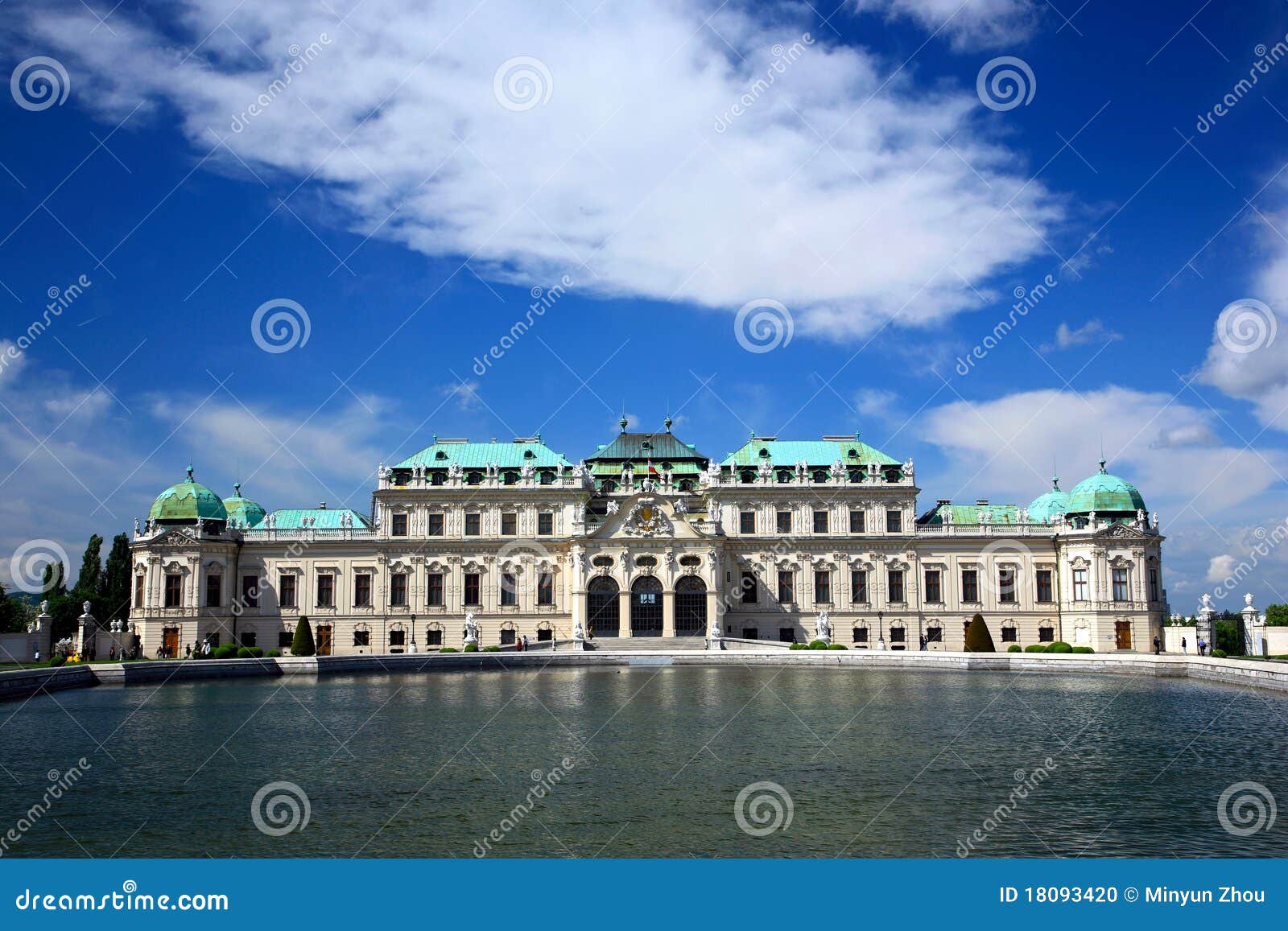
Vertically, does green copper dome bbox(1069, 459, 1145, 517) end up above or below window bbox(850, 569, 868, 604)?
above

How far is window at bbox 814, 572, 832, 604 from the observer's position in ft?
269

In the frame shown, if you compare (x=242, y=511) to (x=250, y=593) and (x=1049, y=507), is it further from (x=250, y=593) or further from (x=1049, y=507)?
(x=1049, y=507)

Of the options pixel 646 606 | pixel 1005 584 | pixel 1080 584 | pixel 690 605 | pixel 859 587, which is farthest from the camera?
pixel 859 587

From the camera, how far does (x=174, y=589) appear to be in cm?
8062

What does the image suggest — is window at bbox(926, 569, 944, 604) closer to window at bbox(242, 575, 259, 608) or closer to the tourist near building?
the tourist near building

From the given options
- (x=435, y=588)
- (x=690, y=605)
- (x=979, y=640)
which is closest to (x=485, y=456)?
(x=435, y=588)

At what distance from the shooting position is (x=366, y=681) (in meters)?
54.0

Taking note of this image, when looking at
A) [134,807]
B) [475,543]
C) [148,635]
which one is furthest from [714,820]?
[148,635]

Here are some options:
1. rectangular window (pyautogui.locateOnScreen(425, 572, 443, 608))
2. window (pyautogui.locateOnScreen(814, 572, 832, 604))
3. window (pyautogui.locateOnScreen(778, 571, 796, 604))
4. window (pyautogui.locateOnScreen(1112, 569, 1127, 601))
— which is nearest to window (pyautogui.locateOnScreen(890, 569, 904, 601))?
window (pyautogui.locateOnScreen(814, 572, 832, 604))

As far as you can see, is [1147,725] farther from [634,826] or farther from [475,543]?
[475,543]

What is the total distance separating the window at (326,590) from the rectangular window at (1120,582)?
5672 centimetres

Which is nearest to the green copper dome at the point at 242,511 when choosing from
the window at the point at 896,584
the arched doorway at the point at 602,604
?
the arched doorway at the point at 602,604

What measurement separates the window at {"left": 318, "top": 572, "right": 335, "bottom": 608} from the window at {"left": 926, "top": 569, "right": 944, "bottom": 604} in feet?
145

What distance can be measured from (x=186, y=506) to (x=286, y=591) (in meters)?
9.58
